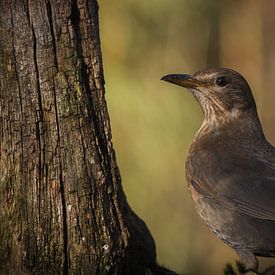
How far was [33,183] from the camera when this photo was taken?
4684 millimetres

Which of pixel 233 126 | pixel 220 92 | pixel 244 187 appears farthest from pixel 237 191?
pixel 220 92

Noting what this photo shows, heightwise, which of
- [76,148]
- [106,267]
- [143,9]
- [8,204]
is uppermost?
[143,9]

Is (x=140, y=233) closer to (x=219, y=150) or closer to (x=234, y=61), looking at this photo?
(x=219, y=150)

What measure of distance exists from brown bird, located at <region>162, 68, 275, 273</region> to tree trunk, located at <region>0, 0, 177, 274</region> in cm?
129

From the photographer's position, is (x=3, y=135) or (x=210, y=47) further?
(x=210, y=47)

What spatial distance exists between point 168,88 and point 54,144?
15.5 feet

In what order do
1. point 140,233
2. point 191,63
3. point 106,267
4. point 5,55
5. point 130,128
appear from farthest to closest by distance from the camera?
point 191,63, point 130,128, point 140,233, point 106,267, point 5,55

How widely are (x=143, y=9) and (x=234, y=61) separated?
1.68 metres

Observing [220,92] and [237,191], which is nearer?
[237,191]

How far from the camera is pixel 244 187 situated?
233 inches

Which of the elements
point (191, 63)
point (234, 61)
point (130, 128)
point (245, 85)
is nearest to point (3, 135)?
point (245, 85)

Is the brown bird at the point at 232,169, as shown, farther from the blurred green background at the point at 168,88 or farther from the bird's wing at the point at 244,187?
the blurred green background at the point at 168,88

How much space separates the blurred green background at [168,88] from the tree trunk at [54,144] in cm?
397

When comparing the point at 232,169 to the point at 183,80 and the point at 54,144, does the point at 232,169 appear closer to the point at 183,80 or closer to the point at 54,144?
the point at 183,80
